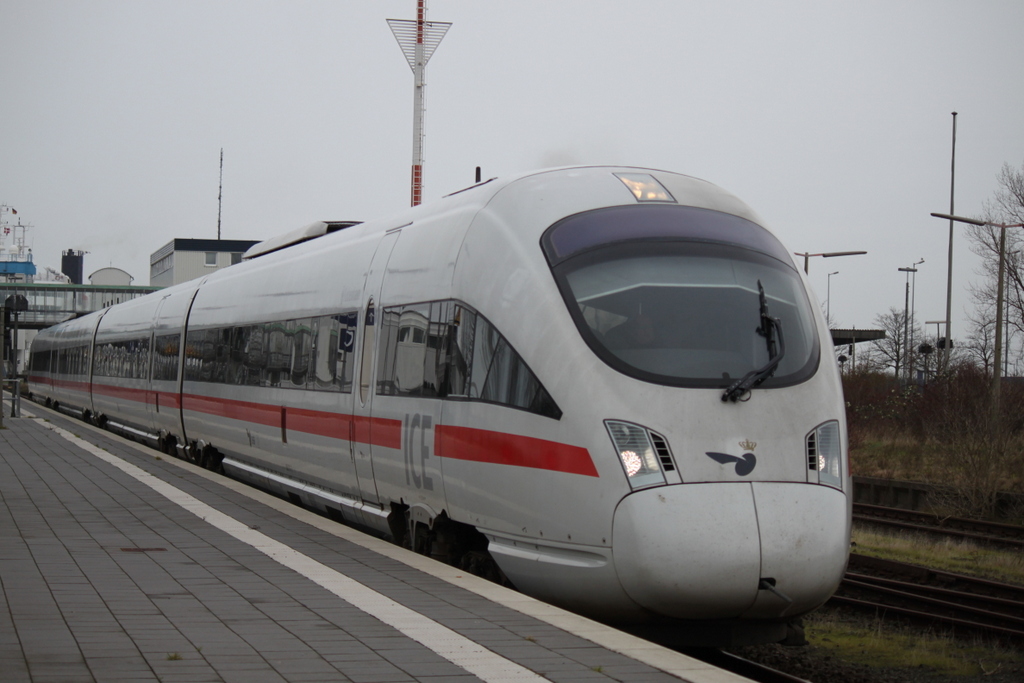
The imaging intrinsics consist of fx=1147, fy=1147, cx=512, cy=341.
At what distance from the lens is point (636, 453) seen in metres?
6.90

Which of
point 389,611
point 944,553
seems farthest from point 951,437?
point 389,611

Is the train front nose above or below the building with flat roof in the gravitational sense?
below

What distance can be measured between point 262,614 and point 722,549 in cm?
273

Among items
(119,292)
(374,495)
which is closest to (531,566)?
(374,495)

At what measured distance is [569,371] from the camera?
7.33 meters

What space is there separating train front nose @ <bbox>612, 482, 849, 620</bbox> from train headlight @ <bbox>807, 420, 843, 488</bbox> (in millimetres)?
293

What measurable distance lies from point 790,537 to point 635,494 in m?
0.95

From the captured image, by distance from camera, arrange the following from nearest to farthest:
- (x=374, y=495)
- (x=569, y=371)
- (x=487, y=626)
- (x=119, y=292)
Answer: (x=487, y=626), (x=569, y=371), (x=374, y=495), (x=119, y=292)

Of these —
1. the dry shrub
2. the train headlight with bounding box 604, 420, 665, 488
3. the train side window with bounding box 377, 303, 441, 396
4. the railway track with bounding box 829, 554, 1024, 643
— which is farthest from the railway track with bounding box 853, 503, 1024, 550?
the train headlight with bounding box 604, 420, 665, 488

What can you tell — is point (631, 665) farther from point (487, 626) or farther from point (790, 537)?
point (790, 537)

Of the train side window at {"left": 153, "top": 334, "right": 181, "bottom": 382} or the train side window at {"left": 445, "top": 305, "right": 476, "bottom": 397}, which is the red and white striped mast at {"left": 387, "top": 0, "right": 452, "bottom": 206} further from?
the train side window at {"left": 445, "top": 305, "right": 476, "bottom": 397}

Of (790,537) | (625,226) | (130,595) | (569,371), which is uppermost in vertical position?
(625,226)

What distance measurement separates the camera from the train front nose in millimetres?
6617

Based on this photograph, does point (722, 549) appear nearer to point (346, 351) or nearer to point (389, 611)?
point (389, 611)
